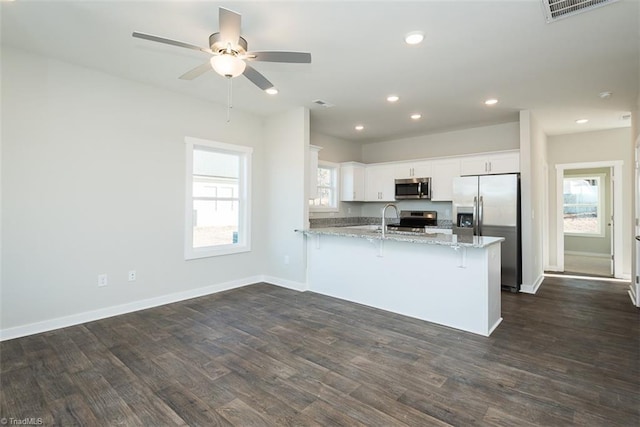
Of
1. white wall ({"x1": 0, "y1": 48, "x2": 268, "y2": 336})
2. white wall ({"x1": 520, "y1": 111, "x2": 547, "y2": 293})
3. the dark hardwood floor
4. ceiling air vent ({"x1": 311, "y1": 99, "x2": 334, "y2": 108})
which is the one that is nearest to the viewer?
the dark hardwood floor

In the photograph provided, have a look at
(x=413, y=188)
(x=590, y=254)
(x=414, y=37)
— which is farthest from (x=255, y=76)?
(x=590, y=254)

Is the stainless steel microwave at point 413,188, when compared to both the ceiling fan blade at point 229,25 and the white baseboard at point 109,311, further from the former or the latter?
the ceiling fan blade at point 229,25

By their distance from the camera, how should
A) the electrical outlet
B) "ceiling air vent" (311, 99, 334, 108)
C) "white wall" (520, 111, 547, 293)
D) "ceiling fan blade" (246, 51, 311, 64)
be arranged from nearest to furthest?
"ceiling fan blade" (246, 51, 311, 64)
the electrical outlet
"ceiling air vent" (311, 99, 334, 108)
"white wall" (520, 111, 547, 293)

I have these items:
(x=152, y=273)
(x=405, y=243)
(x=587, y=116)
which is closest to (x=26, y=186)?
(x=152, y=273)

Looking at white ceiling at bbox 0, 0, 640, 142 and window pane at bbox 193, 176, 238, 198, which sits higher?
white ceiling at bbox 0, 0, 640, 142

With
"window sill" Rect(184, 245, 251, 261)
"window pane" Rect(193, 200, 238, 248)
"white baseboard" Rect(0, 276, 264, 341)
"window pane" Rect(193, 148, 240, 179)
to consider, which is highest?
"window pane" Rect(193, 148, 240, 179)

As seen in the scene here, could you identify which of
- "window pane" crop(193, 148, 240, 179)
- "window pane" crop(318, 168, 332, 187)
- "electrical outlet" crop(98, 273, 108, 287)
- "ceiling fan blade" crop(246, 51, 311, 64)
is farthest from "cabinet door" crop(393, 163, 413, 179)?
"electrical outlet" crop(98, 273, 108, 287)

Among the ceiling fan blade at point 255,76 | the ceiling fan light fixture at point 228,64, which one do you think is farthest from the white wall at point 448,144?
the ceiling fan light fixture at point 228,64

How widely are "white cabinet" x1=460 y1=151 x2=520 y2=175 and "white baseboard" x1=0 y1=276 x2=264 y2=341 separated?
4.24m

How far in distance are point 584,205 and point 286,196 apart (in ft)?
26.8

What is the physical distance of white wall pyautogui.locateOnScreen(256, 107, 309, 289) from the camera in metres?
4.83

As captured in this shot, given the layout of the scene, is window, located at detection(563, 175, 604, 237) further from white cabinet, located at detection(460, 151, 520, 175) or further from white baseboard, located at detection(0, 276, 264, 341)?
white baseboard, located at detection(0, 276, 264, 341)

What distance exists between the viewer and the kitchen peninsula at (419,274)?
322 centimetres

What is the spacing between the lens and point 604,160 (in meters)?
5.89
